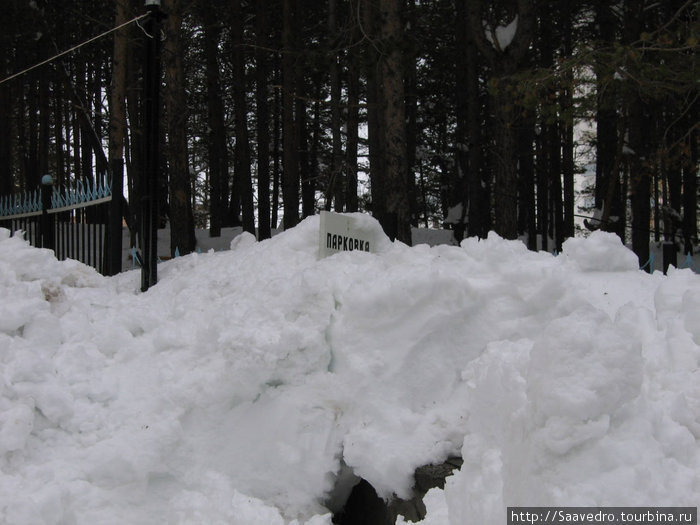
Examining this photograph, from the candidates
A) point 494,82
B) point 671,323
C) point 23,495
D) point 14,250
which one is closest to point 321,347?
point 23,495

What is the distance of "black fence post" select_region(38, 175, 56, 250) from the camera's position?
7391 millimetres

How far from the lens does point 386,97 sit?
9016mm

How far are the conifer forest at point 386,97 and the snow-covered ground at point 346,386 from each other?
2444 millimetres

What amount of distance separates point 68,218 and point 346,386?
512cm

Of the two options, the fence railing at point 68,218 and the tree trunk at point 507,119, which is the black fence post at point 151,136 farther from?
the tree trunk at point 507,119

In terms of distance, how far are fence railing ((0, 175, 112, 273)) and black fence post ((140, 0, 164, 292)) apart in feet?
3.55

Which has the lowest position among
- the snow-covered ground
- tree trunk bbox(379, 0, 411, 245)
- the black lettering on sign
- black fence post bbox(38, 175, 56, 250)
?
the snow-covered ground

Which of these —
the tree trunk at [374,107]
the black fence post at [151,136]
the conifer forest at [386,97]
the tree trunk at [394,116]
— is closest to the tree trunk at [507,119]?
the conifer forest at [386,97]

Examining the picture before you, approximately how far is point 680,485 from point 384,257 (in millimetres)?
2658

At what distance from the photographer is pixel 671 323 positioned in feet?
11.2

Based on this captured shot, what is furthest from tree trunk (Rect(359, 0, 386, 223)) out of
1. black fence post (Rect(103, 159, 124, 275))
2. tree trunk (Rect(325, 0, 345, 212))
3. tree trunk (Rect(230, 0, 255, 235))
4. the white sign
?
the white sign

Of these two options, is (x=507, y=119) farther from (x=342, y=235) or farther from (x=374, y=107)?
(x=342, y=235)

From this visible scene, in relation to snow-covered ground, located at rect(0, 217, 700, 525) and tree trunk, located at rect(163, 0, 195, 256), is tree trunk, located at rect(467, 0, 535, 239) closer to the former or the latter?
tree trunk, located at rect(163, 0, 195, 256)

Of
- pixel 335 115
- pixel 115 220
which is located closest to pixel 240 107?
pixel 335 115
